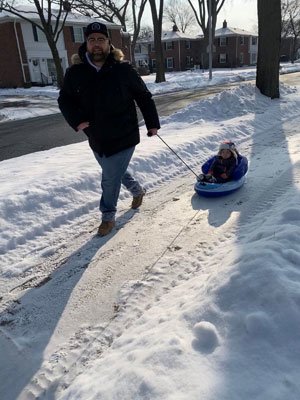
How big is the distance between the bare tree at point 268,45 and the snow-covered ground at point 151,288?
710cm

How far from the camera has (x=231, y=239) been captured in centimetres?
390

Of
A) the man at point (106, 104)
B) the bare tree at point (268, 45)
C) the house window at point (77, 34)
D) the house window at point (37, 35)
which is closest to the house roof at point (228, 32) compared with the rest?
the house window at point (77, 34)

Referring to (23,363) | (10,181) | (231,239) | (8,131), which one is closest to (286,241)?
(231,239)

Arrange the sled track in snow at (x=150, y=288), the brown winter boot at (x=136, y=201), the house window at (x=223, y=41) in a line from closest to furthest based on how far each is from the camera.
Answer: the sled track in snow at (x=150, y=288), the brown winter boot at (x=136, y=201), the house window at (x=223, y=41)

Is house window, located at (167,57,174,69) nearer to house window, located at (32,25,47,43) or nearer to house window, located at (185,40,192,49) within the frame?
house window, located at (185,40,192,49)

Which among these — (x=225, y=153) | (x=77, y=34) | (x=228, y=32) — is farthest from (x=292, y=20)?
(x=225, y=153)

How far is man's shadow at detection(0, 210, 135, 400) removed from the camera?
2.59 metres

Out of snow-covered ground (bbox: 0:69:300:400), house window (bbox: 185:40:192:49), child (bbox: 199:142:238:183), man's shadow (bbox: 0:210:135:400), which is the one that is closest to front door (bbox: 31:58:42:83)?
snow-covered ground (bbox: 0:69:300:400)

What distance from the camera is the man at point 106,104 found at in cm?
400

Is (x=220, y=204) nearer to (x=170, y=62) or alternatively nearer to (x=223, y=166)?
(x=223, y=166)

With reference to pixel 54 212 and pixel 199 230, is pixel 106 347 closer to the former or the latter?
pixel 199 230

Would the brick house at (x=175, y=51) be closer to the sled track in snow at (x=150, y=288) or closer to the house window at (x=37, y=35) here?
the house window at (x=37, y=35)

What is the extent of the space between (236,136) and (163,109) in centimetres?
668

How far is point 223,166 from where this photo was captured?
5.45 meters
